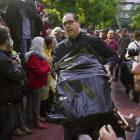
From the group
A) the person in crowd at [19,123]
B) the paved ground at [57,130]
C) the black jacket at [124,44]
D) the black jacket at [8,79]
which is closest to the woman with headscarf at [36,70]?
the paved ground at [57,130]

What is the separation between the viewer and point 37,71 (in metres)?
3.31

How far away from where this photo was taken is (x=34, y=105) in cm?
353

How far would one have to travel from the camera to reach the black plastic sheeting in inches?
66.6

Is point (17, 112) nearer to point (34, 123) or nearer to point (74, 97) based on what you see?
point (34, 123)

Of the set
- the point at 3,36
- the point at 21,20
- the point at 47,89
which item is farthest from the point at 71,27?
the point at 21,20

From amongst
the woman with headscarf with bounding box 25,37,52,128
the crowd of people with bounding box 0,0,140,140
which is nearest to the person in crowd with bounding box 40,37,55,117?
the crowd of people with bounding box 0,0,140,140

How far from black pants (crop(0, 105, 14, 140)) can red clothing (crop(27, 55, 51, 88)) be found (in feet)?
3.36

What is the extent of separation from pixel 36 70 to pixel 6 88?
0.97 metres

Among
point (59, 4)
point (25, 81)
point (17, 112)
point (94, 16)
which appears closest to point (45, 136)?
point (17, 112)

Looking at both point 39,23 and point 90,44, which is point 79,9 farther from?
point 90,44

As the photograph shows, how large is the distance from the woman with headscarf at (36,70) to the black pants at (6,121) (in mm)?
1031

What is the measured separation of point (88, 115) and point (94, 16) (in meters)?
26.5

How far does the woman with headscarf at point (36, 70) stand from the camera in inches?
130

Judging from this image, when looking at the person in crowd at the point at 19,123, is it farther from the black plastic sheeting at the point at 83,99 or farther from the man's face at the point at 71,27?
the black plastic sheeting at the point at 83,99
